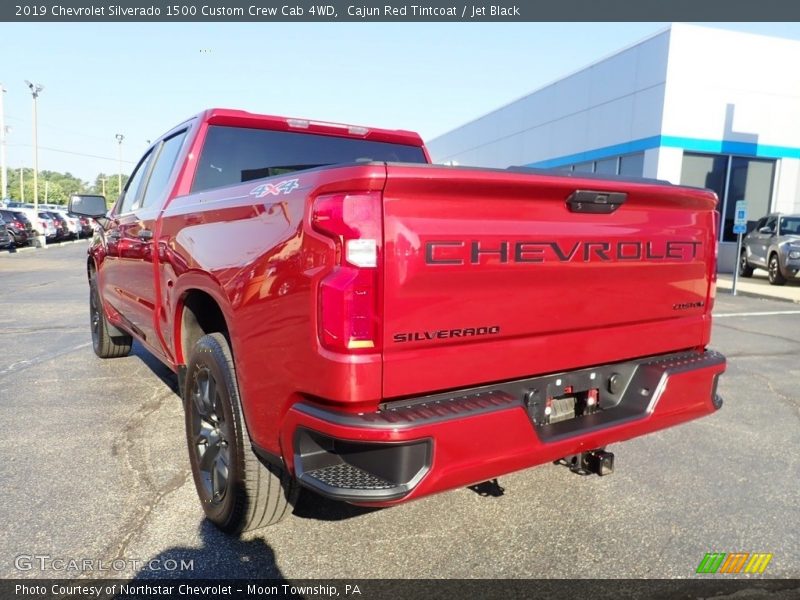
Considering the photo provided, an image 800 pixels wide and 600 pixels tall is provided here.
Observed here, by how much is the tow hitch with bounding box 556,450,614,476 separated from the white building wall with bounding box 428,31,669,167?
16919 millimetres

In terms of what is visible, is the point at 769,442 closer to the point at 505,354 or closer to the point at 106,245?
the point at 505,354

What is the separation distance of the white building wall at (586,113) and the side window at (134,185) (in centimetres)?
1624

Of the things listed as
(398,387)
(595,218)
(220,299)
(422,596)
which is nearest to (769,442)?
(595,218)

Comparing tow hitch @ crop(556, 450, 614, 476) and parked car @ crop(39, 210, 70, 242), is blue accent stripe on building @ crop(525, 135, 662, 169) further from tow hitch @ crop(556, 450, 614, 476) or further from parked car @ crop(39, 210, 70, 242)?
parked car @ crop(39, 210, 70, 242)

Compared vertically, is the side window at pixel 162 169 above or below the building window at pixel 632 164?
below

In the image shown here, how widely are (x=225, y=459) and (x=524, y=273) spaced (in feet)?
5.21

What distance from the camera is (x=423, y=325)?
2.07 m

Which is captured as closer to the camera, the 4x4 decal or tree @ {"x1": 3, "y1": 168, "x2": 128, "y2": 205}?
the 4x4 decal

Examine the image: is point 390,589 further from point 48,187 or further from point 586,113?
point 48,187

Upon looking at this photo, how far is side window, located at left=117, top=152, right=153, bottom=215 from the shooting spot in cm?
473

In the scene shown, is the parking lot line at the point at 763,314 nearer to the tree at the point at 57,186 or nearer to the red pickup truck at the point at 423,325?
the red pickup truck at the point at 423,325

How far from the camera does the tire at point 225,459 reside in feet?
8.25

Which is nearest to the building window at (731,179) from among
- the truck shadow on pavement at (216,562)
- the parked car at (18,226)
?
the truck shadow on pavement at (216,562)

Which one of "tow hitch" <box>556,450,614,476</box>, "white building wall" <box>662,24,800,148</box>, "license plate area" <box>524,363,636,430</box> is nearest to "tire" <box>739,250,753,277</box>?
"white building wall" <box>662,24,800,148</box>
